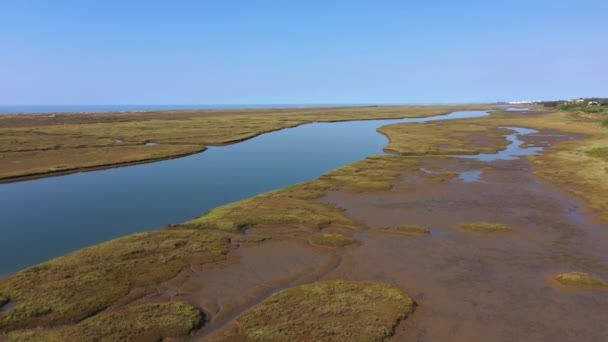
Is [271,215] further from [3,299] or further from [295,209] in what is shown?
[3,299]

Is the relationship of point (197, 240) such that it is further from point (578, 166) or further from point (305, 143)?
point (305, 143)

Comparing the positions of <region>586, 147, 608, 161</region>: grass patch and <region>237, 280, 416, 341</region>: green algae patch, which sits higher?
<region>586, 147, 608, 161</region>: grass patch

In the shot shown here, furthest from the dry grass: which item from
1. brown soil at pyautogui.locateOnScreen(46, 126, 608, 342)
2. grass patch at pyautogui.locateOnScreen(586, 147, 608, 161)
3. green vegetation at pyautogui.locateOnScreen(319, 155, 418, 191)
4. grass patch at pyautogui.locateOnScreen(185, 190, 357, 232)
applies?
grass patch at pyautogui.locateOnScreen(185, 190, 357, 232)

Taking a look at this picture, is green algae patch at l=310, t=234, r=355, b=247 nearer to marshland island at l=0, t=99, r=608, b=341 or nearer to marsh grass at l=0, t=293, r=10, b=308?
marshland island at l=0, t=99, r=608, b=341

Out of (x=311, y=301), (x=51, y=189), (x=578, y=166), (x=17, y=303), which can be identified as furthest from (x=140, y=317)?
(x=578, y=166)

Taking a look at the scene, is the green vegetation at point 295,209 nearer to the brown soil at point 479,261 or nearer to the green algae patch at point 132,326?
the brown soil at point 479,261

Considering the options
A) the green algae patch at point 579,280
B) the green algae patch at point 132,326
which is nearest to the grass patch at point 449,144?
the green algae patch at point 579,280
